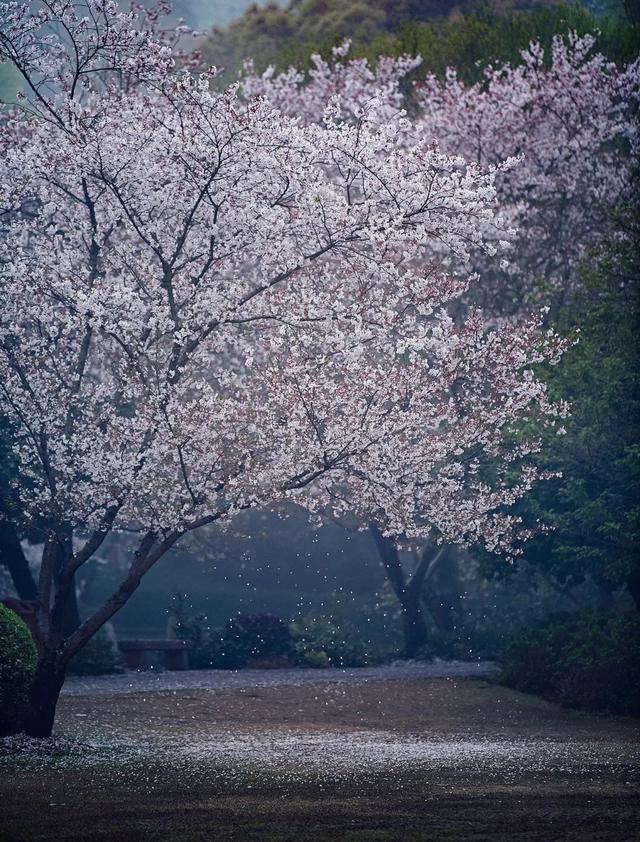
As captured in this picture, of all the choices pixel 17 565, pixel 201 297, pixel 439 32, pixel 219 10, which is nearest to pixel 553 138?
pixel 439 32

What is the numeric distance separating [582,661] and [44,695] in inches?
431

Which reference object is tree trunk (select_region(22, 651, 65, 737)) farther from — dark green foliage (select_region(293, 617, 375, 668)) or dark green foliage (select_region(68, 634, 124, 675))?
dark green foliage (select_region(293, 617, 375, 668))

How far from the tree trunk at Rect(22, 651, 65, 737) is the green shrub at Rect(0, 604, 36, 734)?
4.5 inches

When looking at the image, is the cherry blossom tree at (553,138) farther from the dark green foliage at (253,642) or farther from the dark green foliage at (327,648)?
the dark green foliage at (253,642)

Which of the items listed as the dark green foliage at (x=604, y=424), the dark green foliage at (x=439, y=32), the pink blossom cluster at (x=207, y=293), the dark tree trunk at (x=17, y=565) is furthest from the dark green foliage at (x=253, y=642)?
the dark green foliage at (x=439, y=32)

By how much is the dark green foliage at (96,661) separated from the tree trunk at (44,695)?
963 centimetres

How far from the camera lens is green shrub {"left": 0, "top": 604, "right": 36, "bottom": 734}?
529 inches

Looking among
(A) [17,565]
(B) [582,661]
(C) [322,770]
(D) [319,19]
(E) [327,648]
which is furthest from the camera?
(D) [319,19]

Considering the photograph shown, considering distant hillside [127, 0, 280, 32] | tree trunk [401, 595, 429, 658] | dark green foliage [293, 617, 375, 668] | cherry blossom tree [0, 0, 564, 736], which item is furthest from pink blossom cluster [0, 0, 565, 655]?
distant hillside [127, 0, 280, 32]

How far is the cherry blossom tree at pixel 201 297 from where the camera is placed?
13195 mm

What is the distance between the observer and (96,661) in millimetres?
23875

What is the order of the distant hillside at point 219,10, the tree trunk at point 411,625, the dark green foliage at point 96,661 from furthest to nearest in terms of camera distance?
the distant hillside at point 219,10 < the tree trunk at point 411,625 < the dark green foliage at point 96,661

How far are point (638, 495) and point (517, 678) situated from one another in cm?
470

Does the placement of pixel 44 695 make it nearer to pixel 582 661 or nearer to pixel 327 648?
pixel 582 661
